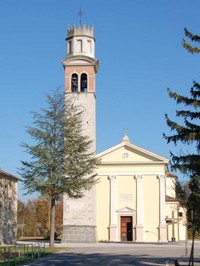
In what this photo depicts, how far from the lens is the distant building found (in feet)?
127

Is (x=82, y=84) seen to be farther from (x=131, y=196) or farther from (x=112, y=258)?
(x=112, y=258)

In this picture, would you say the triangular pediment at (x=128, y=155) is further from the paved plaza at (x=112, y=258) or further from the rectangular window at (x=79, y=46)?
the paved plaza at (x=112, y=258)

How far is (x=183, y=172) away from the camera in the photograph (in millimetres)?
16234

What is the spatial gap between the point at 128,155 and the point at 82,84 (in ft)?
29.8

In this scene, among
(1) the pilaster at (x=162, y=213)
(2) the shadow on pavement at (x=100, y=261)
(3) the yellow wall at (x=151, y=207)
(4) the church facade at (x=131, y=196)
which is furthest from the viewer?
(4) the church facade at (x=131, y=196)

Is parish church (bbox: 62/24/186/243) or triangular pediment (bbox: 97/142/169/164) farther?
triangular pediment (bbox: 97/142/169/164)

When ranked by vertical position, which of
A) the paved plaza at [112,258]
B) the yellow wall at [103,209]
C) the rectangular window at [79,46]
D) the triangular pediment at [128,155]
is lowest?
the paved plaza at [112,258]

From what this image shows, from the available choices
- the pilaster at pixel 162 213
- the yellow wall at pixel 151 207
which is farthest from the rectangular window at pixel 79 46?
the pilaster at pixel 162 213

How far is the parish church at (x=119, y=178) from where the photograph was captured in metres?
46.1

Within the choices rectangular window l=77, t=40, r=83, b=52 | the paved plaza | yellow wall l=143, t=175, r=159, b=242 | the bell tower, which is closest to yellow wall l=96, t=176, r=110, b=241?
yellow wall l=143, t=175, r=159, b=242

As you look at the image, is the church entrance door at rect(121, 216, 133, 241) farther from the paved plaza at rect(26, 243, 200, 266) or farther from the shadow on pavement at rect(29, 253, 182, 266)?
the shadow on pavement at rect(29, 253, 182, 266)

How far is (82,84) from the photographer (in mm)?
46844

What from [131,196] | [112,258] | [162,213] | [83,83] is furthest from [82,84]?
[112,258]

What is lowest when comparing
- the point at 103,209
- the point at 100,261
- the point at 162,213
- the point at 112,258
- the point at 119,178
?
the point at 112,258
